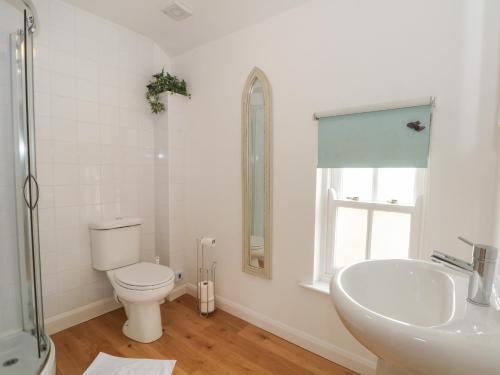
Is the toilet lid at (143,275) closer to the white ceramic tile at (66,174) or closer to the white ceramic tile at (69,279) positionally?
the white ceramic tile at (69,279)

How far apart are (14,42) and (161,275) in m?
1.71

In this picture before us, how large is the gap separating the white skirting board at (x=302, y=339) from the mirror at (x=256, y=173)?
0.35 m

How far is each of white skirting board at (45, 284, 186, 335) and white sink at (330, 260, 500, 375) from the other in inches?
83.2

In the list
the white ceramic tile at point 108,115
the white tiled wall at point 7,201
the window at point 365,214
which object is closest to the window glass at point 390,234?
the window at point 365,214

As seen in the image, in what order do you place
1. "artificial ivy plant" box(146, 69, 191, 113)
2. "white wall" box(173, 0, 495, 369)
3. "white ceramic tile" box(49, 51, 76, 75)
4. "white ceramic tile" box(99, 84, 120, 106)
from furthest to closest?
1. "artificial ivy plant" box(146, 69, 191, 113)
2. "white ceramic tile" box(99, 84, 120, 106)
3. "white ceramic tile" box(49, 51, 76, 75)
4. "white wall" box(173, 0, 495, 369)

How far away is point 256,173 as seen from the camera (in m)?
2.01

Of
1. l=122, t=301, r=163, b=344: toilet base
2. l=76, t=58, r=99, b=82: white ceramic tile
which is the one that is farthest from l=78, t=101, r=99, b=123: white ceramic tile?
l=122, t=301, r=163, b=344: toilet base

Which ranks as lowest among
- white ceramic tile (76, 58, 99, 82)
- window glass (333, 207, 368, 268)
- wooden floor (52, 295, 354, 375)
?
wooden floor (52, 295, 354, 375)

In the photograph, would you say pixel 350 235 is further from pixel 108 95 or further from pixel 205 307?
pixel 108 95

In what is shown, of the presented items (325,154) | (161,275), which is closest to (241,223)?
(161,275)

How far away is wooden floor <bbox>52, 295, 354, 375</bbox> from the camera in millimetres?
1615

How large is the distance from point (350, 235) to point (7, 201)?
2.18 m

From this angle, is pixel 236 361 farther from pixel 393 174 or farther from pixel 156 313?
pixel 393 174

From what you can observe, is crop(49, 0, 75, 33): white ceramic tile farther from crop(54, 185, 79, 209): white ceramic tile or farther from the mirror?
the mirror
